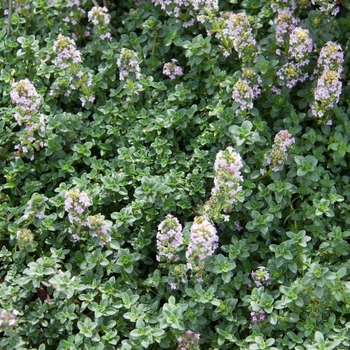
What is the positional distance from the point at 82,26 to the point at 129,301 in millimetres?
2383

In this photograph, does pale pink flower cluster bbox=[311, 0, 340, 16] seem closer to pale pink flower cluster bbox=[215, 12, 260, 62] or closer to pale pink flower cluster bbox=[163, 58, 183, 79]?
pale pink flower cluster bbox=[215, 12, 260, 62]

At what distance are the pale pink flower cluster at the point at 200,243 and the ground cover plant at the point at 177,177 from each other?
0.04 ft

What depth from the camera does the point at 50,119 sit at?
4.40 metres

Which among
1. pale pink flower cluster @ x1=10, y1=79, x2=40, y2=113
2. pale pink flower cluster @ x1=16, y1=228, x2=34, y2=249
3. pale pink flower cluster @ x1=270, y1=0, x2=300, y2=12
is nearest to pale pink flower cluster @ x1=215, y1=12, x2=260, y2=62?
pale pink flower cluster @ x1=270, y1=0, x2=300, y2=12

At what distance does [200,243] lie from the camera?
3637 millimetres

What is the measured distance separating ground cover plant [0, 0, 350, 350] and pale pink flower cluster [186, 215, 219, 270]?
0.01 meters

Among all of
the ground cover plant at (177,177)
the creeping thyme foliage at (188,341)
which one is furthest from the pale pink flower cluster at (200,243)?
the creeping thyme foliage at (188,341)

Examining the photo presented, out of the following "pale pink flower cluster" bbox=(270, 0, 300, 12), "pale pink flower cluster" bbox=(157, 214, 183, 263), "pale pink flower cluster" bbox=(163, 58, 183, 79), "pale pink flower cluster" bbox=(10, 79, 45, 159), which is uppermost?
"pale pink flower cluster" bbox=(270, 0, 300, 12)

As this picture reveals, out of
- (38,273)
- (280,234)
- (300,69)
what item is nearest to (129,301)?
(38,273)

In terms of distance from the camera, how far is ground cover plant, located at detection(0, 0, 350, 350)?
377 cm

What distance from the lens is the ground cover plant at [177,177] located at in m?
3.77

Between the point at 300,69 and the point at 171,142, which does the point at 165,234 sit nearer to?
the point at 171,142

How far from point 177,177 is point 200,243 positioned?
26.6 inches

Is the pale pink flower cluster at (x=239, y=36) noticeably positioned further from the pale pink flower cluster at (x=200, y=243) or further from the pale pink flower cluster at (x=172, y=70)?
the pale pink flower cluster at (x=200, y=243)
